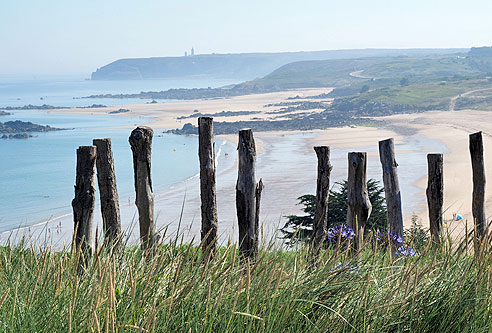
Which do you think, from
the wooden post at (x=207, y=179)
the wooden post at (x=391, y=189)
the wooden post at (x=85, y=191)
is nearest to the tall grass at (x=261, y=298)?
the wooden post at (x=85, y=191)

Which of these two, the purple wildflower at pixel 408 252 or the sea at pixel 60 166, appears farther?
the sea at pixel 60 166

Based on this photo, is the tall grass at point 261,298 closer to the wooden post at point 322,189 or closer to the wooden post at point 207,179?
the wooden post at point 207,179

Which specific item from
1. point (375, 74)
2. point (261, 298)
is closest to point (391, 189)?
point (261, 298)

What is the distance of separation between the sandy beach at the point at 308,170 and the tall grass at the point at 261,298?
139 inches

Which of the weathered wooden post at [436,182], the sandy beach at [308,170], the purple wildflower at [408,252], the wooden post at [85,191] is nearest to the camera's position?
the purple wildflower at [408,252]

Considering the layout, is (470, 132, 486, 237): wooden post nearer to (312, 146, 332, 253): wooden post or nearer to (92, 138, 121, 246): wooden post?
(312, 146, 332, 253): wooden post

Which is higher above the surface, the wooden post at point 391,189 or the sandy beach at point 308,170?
the wooden post at point 391,189

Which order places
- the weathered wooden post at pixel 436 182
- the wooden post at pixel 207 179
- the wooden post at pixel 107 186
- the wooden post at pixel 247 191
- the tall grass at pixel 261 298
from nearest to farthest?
the tall grass at pixel 261 298, the wooden post at pixel 107 186, the wooden post at pixel 207 179, the wooden post at pixel 247 191, the weathered wooden post at pixel 436 182

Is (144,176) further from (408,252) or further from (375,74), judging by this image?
(375,74)

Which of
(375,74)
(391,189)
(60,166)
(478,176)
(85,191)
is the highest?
(375,74)

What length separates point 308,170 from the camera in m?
33.2

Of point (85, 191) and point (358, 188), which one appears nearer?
point (85, 191)

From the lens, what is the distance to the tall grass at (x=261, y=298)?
2.67 m

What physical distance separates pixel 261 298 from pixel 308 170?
99.6ft
